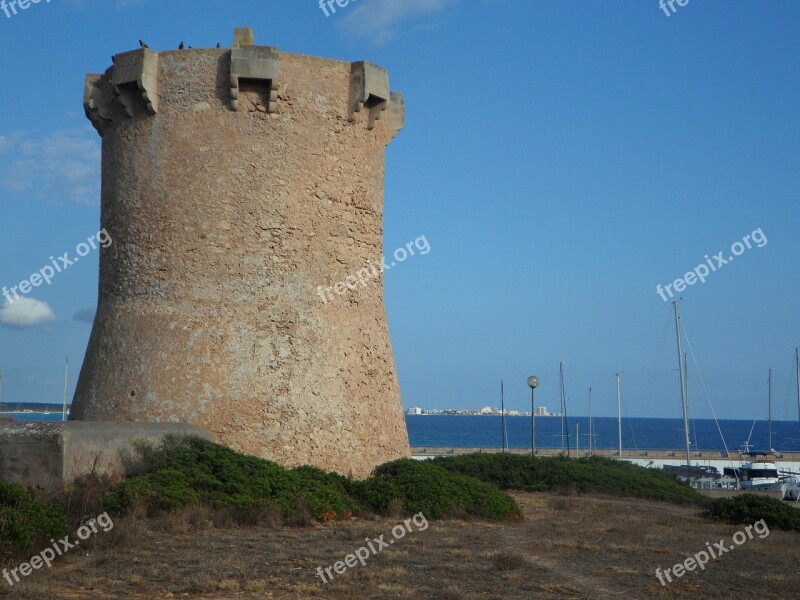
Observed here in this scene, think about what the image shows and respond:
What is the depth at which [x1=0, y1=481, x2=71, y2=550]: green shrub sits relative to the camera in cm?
794

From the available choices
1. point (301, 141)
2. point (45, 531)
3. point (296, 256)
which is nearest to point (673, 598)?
point (45, 531)

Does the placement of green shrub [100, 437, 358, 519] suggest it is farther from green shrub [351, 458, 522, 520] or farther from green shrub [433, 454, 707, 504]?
green shrub [433, 454, 707, 504]

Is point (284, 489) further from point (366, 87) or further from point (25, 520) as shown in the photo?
point (366, 87)

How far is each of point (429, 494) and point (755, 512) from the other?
5769 mm

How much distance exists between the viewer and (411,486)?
40.9 feet

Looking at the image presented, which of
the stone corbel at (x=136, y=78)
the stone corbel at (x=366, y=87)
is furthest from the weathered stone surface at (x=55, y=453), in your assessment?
the stone corbel at (x=366, y=87)

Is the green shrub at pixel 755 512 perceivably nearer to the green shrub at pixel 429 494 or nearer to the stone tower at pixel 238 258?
the green shrub at pixel 429 494

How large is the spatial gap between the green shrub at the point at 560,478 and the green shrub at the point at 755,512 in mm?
3859

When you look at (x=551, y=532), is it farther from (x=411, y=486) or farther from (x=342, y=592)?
(x=342, y=592)

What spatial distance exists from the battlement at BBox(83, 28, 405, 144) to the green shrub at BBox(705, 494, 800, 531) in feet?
29.4

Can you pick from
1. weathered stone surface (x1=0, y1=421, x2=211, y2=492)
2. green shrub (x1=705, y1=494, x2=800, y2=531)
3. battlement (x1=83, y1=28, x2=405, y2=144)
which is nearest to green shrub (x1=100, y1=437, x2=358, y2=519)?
weathered stone surface (x1=0, y1=421, x2=211, y2=492)

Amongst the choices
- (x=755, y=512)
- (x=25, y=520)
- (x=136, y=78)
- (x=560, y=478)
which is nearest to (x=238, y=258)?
(x=136, y=78)

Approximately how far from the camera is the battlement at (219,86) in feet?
43.4

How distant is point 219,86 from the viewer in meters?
13.4
